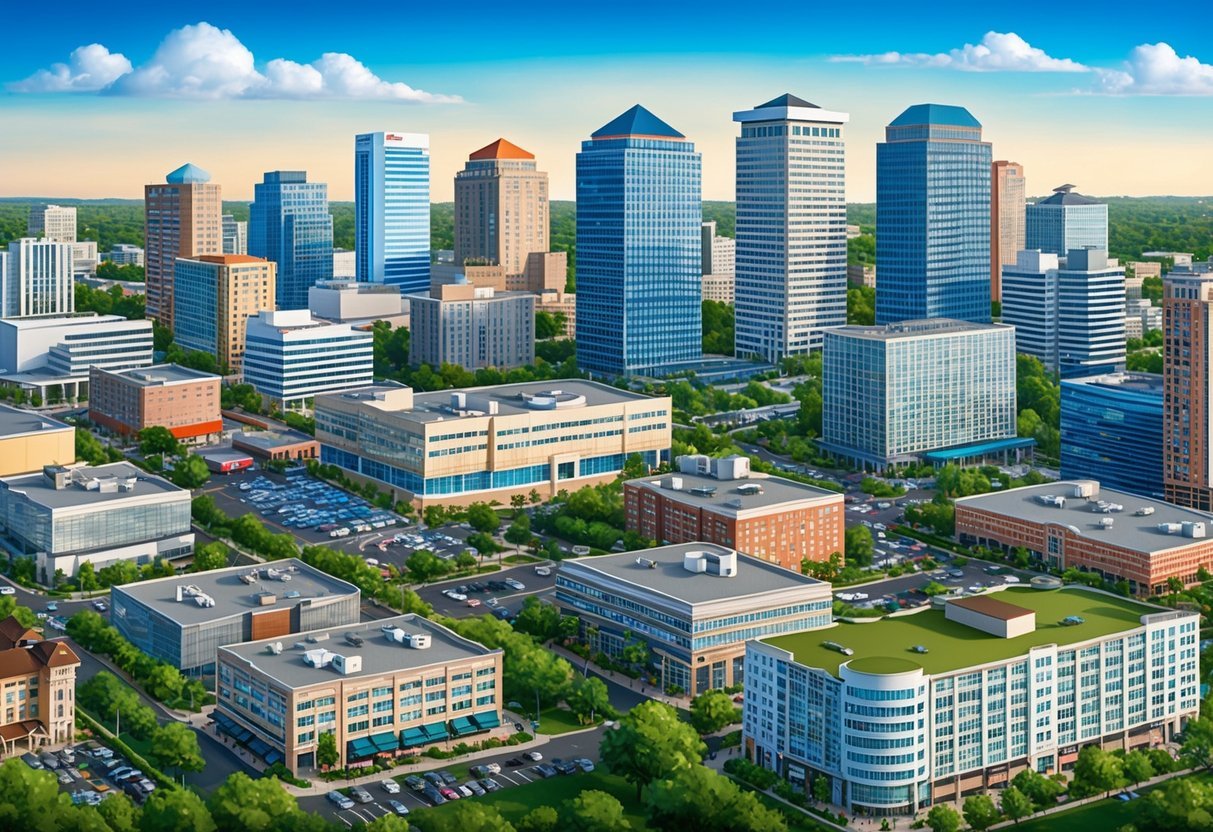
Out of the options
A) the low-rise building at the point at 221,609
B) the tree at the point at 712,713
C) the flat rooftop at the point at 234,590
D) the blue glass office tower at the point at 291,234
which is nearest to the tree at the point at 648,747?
the tree at the point at 712,713

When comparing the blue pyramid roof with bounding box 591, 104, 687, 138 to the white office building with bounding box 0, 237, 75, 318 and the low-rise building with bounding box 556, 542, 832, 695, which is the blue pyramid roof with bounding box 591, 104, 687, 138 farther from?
the low-rise building with bounding box 556, 542, 832, 695

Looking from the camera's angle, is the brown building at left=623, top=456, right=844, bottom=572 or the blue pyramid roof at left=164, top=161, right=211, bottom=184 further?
the blue pyramid roof at left=164, top=161, right=211, bottom=184

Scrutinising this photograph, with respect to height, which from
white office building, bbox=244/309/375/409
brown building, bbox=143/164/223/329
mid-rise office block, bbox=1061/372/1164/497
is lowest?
mid-rise office block, bbox=1061/372/1164/497

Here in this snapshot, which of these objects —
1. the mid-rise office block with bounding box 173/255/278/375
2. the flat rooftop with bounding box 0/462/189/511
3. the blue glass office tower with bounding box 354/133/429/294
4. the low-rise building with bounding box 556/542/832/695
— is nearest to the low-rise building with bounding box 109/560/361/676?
the low-rise building with bounding box 556/542/832/695

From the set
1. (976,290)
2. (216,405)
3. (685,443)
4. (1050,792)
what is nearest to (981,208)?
(976,290)

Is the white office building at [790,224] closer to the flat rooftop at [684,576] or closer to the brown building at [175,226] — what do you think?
the brown building at [175,226]

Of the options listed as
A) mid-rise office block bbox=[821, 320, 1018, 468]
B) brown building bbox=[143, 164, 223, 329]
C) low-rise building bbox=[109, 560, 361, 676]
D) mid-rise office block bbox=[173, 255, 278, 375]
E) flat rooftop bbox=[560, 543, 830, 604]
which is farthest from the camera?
brown building bbox=[143, 164, 223, 329]

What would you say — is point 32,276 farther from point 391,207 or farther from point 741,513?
point 741,513

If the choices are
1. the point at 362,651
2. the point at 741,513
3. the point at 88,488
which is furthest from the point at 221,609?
the point at 741,513
